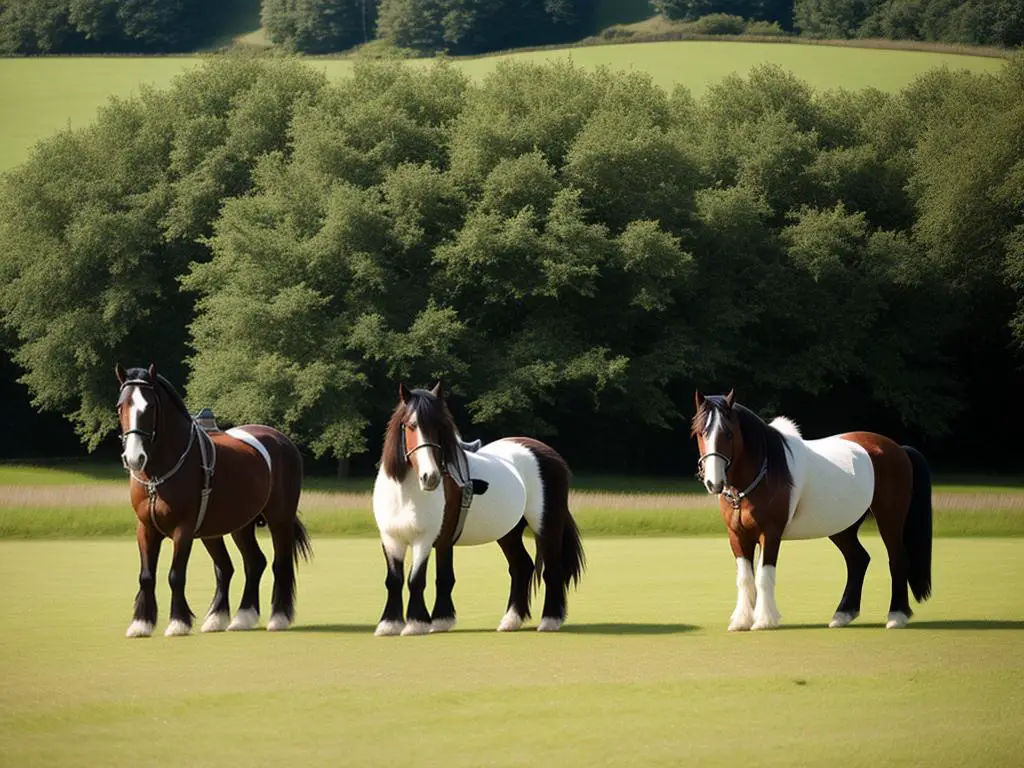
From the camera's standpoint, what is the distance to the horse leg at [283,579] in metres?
14.3

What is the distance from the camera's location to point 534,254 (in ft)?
168

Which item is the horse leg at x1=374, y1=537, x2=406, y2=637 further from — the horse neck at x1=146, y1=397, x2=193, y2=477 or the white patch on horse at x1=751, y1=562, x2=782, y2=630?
the white patch on horse at x1=751, y1=562, x2=782, y2=630

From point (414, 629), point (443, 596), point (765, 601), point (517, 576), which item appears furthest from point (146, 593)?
point (765, 601)

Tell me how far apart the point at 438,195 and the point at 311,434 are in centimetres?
903

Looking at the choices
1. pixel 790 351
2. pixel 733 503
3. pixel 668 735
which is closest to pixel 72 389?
pixel 790 351

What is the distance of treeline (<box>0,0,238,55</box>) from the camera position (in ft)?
315

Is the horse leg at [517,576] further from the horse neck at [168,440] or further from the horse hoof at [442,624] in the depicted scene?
the horse neck at [168,440]

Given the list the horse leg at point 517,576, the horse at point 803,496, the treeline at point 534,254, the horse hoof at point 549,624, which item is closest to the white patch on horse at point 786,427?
the horse at point 803,496

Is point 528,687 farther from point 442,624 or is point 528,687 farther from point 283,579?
point 283,579

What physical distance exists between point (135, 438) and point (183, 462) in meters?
0.63

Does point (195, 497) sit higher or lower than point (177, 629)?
higher

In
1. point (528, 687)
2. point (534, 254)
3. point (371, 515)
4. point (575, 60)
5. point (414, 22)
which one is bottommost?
point (371, 515)

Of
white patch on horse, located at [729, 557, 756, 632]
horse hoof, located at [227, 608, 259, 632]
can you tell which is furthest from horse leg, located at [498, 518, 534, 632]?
horse hoof, located at [227, 608, 259, 632]

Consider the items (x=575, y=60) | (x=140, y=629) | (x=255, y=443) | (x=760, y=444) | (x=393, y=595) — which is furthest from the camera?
(x=575, y=60)
